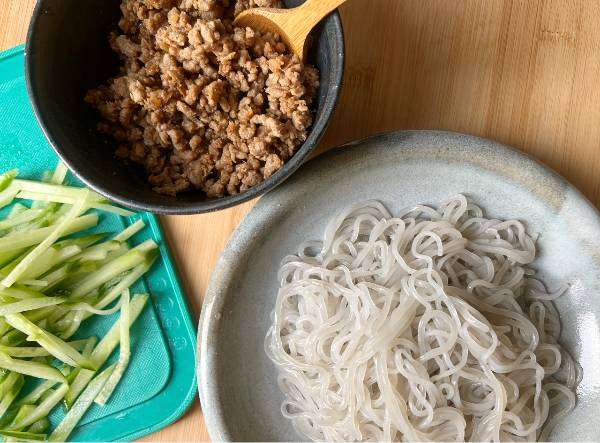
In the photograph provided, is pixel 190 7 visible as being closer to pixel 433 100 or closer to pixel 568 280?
pixel 433 100

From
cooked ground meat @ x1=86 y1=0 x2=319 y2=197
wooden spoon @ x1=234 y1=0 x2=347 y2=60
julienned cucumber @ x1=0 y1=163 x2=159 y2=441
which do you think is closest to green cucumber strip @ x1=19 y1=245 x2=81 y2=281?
julienned cucumber @ x1=0 y1=163 x2=159 y2=441

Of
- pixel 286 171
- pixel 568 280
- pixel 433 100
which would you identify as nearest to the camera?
pixel 286 171

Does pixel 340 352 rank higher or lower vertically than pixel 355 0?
lower

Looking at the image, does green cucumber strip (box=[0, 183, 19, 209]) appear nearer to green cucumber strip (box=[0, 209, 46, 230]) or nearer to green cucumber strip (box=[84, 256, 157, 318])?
green cucumber strip (box=[0, 209, 46, 230])

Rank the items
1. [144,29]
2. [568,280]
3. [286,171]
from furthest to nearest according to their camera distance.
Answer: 1. [568,280]
2. [144,29]
3. [286,171]

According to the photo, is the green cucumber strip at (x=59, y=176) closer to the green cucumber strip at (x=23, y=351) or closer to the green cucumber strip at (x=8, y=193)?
the green cucumber strip at (x=8, y=193)

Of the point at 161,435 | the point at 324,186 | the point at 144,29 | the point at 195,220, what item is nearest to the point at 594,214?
the point at 324,186

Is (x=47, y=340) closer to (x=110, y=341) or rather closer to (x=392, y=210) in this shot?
(x=110, y=341)
